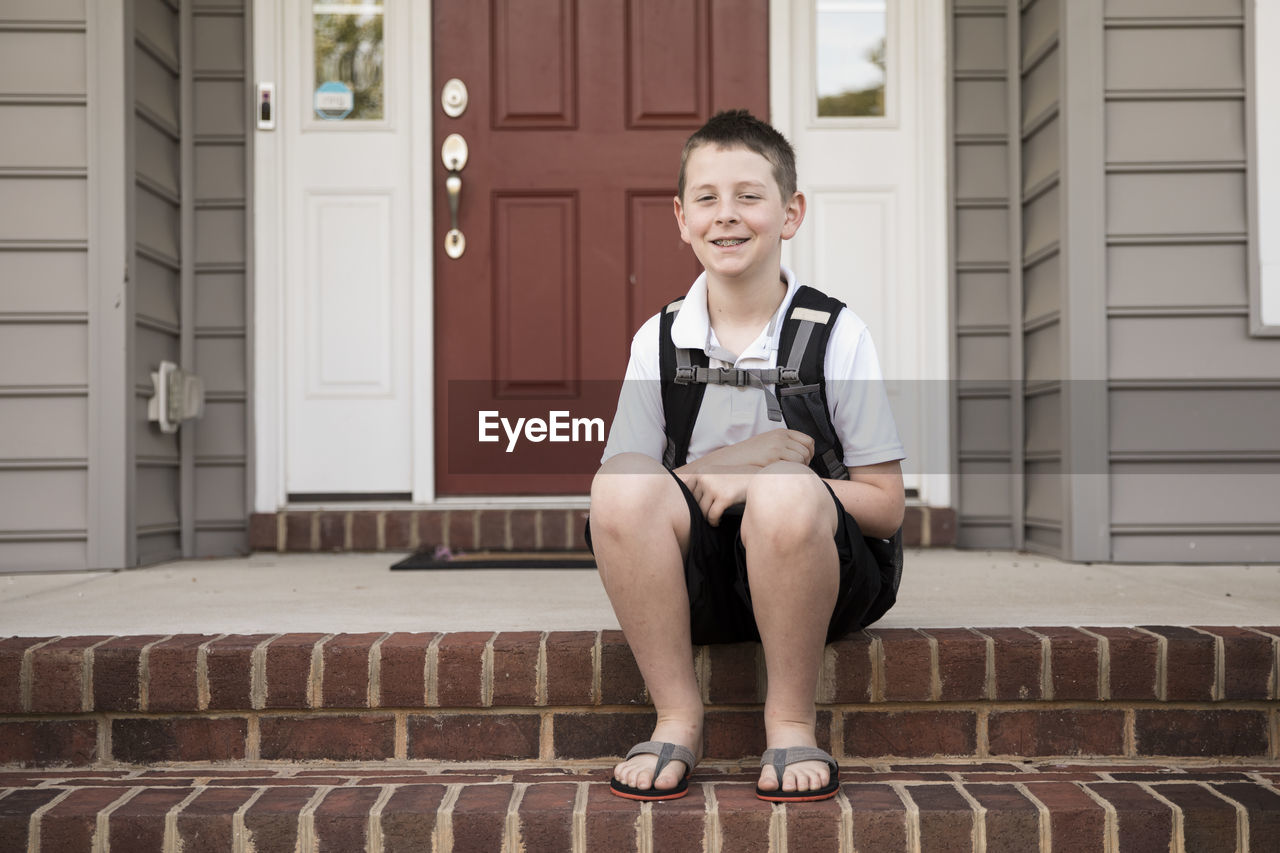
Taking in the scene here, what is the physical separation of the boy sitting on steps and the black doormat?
113cm

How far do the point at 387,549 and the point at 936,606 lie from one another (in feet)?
5.46

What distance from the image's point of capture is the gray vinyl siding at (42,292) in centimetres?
270

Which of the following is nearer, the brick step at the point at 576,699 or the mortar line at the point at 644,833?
the mortar line at the point at 644,833

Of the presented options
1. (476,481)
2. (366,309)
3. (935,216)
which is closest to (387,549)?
(476,481)

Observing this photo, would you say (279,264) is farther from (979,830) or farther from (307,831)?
(979,830)

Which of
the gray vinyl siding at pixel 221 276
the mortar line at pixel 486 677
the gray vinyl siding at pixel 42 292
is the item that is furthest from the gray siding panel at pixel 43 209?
the mortar line at pixel 486 677

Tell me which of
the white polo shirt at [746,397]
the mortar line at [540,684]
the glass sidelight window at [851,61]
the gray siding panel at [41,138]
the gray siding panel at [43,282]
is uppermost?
the glass sidelight window at [851,61]

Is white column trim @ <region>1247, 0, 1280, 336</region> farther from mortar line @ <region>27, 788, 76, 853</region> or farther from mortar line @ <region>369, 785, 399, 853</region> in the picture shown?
mortar line @ <region>27, 788, 76, 853</region>

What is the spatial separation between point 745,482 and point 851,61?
215 centimetres

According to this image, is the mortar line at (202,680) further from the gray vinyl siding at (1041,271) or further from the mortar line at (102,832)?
the gray vinyl siding at (1041,271)

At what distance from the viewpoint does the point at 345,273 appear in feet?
10.3

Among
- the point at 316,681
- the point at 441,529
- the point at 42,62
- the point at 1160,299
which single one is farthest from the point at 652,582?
the point at 42,62

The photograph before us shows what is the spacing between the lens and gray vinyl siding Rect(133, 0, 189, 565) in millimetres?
2824

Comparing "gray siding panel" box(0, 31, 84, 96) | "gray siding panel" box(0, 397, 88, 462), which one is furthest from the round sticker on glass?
"gray siding panel" box(0, 397, 88, 462)
